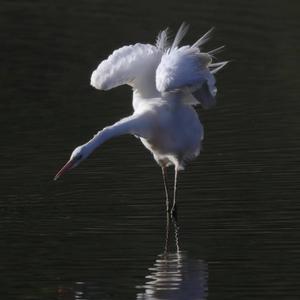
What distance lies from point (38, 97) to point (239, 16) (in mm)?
9475

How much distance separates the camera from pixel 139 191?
52.6 ft

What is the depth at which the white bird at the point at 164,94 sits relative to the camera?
14680 millimetres

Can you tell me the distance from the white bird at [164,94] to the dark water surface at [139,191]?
0.69m

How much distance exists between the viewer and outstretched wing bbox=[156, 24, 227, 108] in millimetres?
14609

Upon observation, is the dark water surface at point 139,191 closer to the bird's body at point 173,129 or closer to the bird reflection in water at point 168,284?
the bird reflection in water at point 168,284

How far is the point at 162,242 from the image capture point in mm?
14086

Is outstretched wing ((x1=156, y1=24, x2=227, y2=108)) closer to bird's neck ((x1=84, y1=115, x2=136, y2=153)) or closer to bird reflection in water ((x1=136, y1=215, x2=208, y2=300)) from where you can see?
bird's neck ((x1=84, y1=115, x2=136, y2=153))

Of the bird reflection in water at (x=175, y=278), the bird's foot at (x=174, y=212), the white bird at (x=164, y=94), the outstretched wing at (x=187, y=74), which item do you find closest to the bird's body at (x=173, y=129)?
the white bird at (x=164, y=94)

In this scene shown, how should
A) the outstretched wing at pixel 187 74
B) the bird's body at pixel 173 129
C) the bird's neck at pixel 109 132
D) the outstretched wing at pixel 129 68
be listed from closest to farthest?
1. the bird's neck at pixel 109 132
2. the outstretched wing at pixel 187 74
3. the bird's body at pixel 173 129
4. the outstretched wing at pixel 129 68

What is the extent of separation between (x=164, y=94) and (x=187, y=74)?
1.12m

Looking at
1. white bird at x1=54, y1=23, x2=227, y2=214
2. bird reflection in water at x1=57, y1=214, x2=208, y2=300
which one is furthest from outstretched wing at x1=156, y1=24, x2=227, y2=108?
bird reflection in water at x1=57, y1=214, x2=208, y2=300

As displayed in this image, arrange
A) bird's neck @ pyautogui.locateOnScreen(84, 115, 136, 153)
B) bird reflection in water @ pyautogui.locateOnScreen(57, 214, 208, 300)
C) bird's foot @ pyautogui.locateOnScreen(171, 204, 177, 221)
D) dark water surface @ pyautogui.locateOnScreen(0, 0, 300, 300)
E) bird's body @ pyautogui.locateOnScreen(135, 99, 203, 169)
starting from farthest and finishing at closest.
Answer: bird's body @ pyautogui.locateOnScreen(135, 99, 203, 169) → bird's foot @ pyautogui.locateOnScreen(171, 204, 177, 221) → bird's neck @ pyautogui.locateOnScreen(84, 115, 136, 153) → dark water surface @ pyautogui.locateOnScreen(0, 0, 300, 300) → bird reflection in water @ pyautogui.locateOnScreen(57, 214, 208, 300)

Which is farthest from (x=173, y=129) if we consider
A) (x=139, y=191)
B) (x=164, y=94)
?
(x=139, y=191)

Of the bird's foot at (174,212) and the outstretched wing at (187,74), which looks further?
the bird's foot at (174,212)
